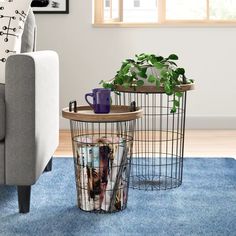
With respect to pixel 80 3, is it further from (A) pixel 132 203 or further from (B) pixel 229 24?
(A) pixel 132 203

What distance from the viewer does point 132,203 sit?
7.95 ft

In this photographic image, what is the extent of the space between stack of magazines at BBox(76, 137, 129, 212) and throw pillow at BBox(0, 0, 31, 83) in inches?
23.6

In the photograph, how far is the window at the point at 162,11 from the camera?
15.4 feet

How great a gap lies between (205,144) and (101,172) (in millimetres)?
1864

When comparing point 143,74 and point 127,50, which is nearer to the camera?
→ point 143,74

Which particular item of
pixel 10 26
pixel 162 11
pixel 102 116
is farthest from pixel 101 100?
pixel 162 11

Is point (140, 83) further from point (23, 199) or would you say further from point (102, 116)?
point (23, 199)

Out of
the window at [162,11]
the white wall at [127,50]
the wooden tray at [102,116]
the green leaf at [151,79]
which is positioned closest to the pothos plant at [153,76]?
the green leaf at [151,79]

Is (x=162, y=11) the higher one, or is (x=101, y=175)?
(x=162, y=11)

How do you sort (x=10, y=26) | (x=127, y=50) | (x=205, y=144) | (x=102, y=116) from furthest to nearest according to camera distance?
(x=127, y=50) → (x=205, y=144) → (x=10, y=26) → (x=102, y=116)

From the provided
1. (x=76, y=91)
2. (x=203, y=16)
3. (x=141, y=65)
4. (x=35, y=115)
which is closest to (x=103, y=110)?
(x=35, y=115)

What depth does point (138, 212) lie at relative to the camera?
229 centimetres

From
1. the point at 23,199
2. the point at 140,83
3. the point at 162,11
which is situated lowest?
the point at 23,199

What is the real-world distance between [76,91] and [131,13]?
79 centimetres
